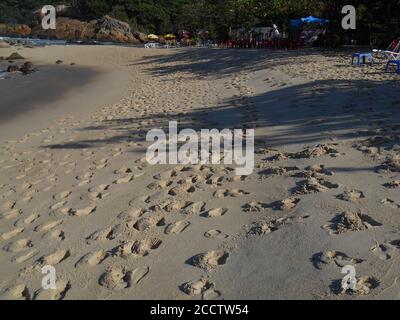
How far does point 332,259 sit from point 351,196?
107cm

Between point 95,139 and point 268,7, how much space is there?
95.0 feet

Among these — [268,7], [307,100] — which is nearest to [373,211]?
[307,100]

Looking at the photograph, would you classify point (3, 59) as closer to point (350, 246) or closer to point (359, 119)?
point (359, 119)

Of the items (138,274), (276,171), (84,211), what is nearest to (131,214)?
(84,211)

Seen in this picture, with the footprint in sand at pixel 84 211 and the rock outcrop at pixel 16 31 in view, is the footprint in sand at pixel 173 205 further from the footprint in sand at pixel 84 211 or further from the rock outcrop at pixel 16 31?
the rock outcrop at pixel 16 31

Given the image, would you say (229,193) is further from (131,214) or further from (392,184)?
(392,184)

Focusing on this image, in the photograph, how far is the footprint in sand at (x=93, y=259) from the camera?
3.51 m

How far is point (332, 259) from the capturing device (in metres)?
3.07

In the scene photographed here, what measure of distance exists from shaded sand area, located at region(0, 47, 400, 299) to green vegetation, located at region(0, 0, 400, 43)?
1193 cm

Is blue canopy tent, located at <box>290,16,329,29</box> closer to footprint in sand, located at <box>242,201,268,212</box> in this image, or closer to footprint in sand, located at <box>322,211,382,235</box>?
footprint in sand, located at <box>242,201,268,212</box>
